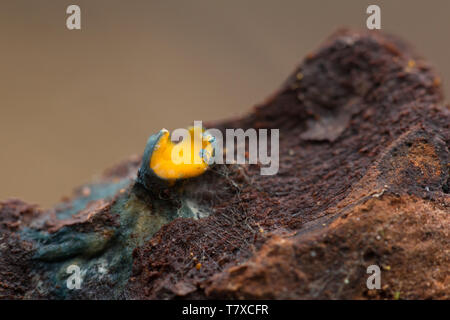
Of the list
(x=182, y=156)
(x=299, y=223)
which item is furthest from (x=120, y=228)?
(x=299, y=223)

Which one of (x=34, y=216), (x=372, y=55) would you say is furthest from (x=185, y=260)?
(x=372, y=55)

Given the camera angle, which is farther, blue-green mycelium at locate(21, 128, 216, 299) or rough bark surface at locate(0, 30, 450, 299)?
blue-green mycelium at locate(21, 128, 216, 299)

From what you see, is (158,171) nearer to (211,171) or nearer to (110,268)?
(211,171)

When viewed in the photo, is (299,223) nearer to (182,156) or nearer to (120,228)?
(182,156)

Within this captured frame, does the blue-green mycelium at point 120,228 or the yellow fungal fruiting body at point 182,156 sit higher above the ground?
the yellow fungal fruiting body at point 182,156

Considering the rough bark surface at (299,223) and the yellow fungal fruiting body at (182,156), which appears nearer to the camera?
the rough bark surface at (299,223)

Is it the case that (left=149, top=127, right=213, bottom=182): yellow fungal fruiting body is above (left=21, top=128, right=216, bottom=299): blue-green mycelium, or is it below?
above
